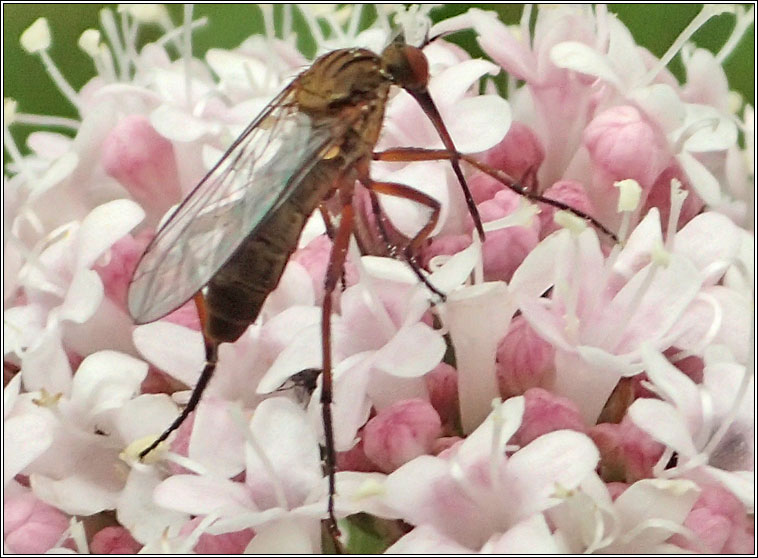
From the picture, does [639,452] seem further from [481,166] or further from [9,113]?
[9,113]

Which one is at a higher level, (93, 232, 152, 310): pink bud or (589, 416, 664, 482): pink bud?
(93, 232, 152, 310): pink bud

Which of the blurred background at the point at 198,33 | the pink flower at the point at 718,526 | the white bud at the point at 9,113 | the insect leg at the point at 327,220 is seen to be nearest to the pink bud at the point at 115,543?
the insect leg at the point at 327,220

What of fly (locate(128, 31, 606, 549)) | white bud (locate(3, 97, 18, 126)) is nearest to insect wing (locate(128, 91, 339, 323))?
fly (locate(128, 31, 606, 549))

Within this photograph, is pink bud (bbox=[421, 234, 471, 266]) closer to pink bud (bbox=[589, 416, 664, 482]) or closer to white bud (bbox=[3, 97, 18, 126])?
pink bud (bbox=[589, 416, 664, 482])

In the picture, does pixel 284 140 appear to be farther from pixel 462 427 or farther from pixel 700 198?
pixel 700 198

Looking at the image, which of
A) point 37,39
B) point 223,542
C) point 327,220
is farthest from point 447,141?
point 37,39

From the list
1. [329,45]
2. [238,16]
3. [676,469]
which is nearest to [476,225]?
[676,469]

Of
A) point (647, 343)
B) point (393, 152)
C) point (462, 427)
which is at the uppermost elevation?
point (393, 152)
